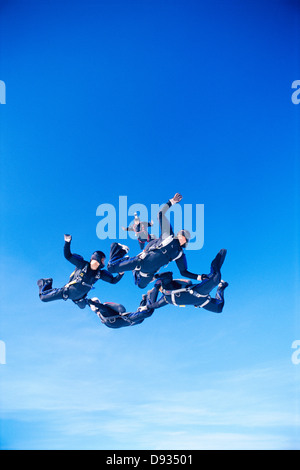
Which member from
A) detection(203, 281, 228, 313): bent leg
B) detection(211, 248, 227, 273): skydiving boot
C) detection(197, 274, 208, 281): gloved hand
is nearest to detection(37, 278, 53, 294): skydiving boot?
detection(197, 274, 208, 281): gloved hand

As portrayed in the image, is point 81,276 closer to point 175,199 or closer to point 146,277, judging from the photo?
point 146,277

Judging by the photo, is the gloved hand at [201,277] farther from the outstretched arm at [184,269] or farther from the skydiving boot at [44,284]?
the skydiving boot at [44,284]

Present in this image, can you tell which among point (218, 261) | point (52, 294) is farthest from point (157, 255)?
point (52, 294)

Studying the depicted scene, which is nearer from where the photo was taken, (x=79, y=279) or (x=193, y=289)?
(x=193, y=289)

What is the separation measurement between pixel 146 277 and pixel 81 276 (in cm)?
252

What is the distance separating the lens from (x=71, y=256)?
42.0 feet

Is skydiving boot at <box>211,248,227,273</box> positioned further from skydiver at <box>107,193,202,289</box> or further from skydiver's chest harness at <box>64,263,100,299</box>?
skydiver's chest harness at <box>64,263,100,299</box>

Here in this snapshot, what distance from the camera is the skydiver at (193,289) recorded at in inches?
493

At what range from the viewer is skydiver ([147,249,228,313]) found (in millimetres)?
12516

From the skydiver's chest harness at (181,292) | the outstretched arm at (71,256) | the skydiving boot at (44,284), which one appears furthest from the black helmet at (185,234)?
the skydiving boot at (44,284)
